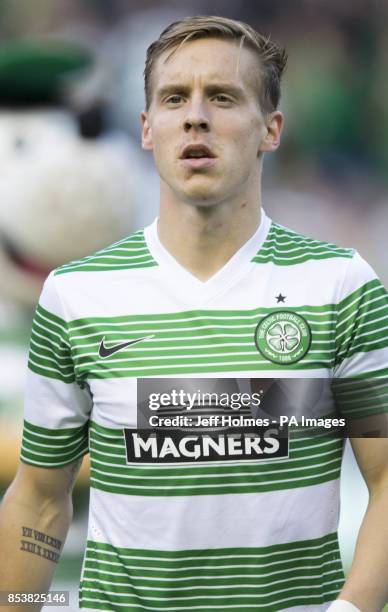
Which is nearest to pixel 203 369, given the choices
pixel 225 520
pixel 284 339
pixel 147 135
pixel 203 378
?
pixel 203 378

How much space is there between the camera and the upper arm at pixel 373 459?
2.22 m

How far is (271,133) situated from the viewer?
2385mm

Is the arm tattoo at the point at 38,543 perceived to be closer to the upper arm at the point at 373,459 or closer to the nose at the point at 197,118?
the upper arm at the point at 373,459

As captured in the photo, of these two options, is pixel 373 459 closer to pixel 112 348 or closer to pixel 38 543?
pixel 112 348

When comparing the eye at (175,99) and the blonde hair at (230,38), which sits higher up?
the blonde hair at (230,38)

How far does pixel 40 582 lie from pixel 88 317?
557mm

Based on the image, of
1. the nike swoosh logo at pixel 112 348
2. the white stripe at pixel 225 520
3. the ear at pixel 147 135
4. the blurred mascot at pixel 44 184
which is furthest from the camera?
the blurred mascot at pixel 44 184

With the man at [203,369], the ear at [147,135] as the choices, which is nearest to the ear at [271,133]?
the man at [203,369]

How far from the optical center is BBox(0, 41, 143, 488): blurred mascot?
16.3 ft

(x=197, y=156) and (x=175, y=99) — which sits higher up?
(x=175, y=99)

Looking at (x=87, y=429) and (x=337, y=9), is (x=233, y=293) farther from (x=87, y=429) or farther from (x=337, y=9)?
(x=337, y=9)

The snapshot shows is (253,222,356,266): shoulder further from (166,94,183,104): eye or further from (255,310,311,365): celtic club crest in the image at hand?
(166,94,183,104): eye

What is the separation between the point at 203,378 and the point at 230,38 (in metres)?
0.66

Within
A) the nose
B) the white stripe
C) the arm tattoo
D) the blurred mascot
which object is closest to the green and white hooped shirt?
the white stripe
